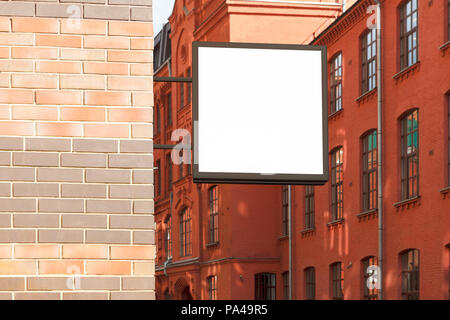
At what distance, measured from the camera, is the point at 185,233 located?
136ft

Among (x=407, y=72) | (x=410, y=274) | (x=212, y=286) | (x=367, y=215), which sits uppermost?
(x=407, y=72)

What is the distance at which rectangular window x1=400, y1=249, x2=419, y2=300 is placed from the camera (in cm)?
2255

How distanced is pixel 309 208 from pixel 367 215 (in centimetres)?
564

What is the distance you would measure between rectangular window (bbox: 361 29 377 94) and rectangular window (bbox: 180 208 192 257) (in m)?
15.9

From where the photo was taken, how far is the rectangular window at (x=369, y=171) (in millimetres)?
25531

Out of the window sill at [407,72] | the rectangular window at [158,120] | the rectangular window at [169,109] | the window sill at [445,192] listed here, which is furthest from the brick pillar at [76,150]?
the rectangular window at [158,120]

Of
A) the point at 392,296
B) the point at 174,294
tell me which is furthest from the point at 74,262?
the point at 174,294

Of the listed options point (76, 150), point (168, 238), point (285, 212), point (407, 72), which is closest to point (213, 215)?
point (285, 212)

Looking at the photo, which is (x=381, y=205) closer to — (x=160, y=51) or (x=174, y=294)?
(x=174, y=294)

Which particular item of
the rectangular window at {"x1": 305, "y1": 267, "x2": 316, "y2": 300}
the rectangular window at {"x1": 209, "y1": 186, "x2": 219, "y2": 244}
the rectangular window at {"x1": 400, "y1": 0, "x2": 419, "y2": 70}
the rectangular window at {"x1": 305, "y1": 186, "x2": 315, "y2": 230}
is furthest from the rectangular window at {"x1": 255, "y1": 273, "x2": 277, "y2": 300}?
the rectangular window at {"x1": 400, "y1": 0, "x2": 419, "y2": 70}

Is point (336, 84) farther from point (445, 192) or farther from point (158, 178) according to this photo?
point (158, 178)

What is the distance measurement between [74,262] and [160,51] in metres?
44.4

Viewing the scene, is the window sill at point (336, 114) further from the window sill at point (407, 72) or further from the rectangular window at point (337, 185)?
the window sill at point (407, 72)

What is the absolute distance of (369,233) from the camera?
83.0 feet
